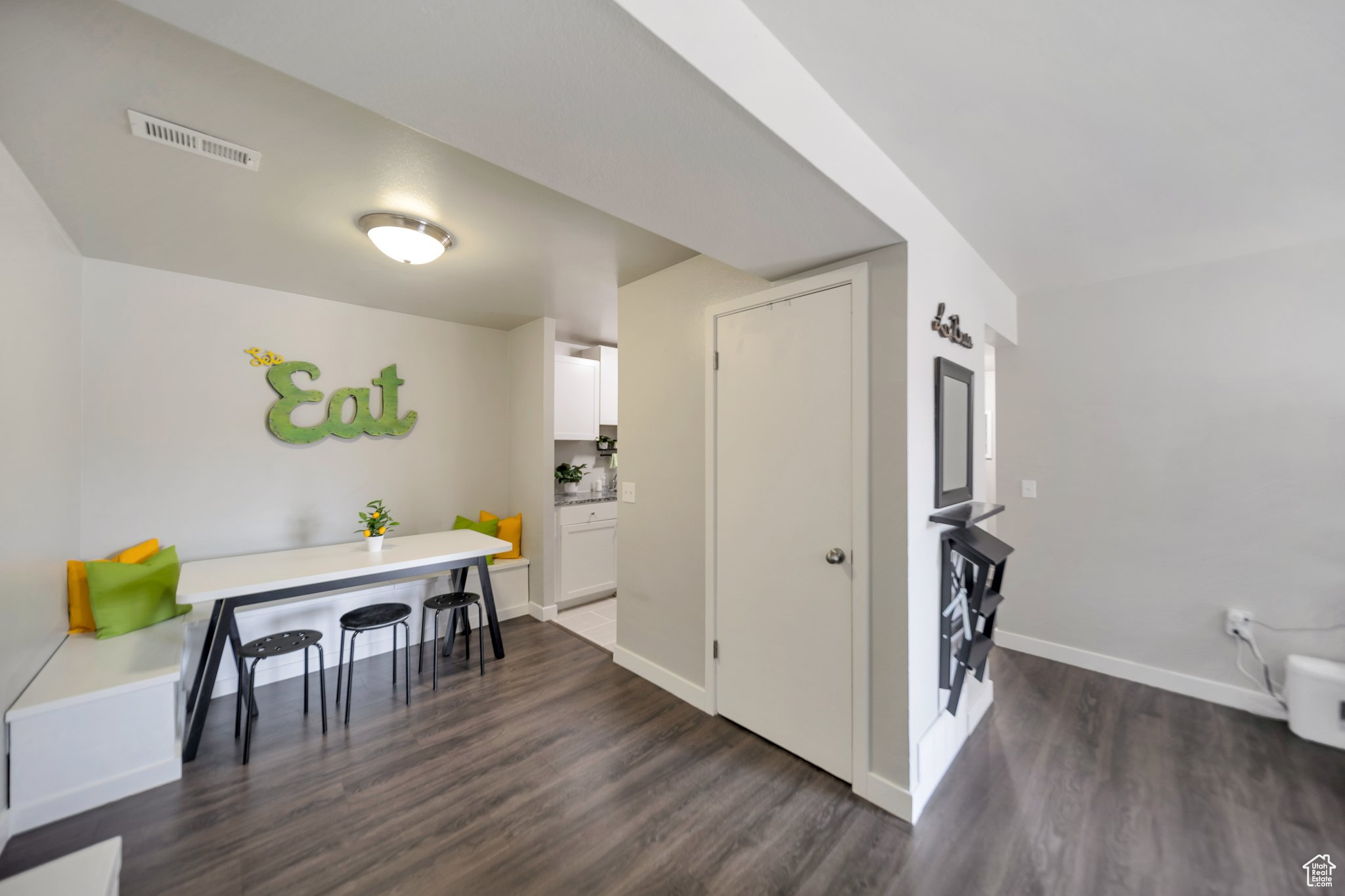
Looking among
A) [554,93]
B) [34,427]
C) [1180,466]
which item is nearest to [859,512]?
[554,93]

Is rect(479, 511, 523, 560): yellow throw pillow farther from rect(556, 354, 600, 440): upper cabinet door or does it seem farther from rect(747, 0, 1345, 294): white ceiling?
rect(747, 0, 1345, 294): white ceiling

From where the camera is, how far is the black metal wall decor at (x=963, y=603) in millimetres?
1999

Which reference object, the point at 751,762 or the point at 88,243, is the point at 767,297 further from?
the point at 88,243

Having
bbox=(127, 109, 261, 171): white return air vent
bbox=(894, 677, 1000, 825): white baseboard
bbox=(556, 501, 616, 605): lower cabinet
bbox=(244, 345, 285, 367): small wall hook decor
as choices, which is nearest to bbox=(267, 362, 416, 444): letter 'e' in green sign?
bbox=(244, 345, 285, 367): small wall hook decor

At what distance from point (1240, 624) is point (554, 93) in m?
3.95

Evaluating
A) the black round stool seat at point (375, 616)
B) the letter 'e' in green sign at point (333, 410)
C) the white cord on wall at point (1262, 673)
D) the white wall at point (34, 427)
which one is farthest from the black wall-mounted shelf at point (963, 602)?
the letter 'e' in green sign at point (333, 410)

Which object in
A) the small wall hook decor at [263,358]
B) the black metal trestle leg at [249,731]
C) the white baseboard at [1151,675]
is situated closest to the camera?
the black metal trestle leg at [249,731]

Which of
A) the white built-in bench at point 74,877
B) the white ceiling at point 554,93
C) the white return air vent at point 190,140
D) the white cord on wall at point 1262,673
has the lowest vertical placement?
the white cord on wall at point 1262,673

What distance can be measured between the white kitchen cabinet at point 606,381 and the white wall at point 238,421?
1.13 meters

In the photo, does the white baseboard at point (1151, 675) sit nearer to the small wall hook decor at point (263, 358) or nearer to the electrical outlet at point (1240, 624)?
the electrical outlet at point (1240, 624)

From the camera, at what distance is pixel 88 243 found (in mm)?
2430

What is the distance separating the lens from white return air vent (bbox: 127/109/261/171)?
1.52m

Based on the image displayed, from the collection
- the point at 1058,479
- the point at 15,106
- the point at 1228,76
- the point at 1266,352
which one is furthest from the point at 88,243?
the point at 1266,352

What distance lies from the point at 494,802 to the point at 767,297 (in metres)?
2.38
